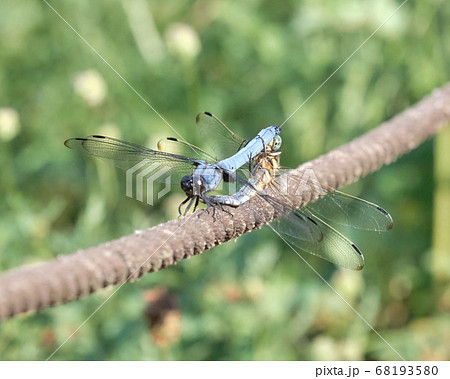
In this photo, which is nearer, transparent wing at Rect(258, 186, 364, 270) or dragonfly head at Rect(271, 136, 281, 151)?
transparent wing at Rect(258, 186, 364, 270)

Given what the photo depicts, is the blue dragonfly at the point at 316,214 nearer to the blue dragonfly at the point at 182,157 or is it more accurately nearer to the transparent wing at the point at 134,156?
the blue dragonfly at the point at 182,157

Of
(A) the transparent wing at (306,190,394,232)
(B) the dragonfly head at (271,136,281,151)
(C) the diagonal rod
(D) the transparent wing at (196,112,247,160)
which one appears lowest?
(C) the diagonal rod

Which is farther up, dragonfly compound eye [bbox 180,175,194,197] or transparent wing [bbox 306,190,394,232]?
transparent wing [bbox 306,190,394,232]

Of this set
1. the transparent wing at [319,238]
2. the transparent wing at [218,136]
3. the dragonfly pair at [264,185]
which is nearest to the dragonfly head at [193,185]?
the dragonfly pair at [264,185]

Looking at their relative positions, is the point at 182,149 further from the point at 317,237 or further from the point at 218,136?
the point at 317,237

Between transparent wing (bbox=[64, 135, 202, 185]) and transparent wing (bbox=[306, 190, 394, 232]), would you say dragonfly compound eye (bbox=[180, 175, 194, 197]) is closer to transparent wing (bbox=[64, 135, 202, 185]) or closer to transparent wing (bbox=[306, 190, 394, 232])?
transparent wing (bbox=[64, 135, 202, 185])

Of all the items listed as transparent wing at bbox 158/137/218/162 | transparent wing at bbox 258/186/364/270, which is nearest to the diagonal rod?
transparent wing at bbox 258/186/364/270

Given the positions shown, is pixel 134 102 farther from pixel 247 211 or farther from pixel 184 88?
pixel 247 211
